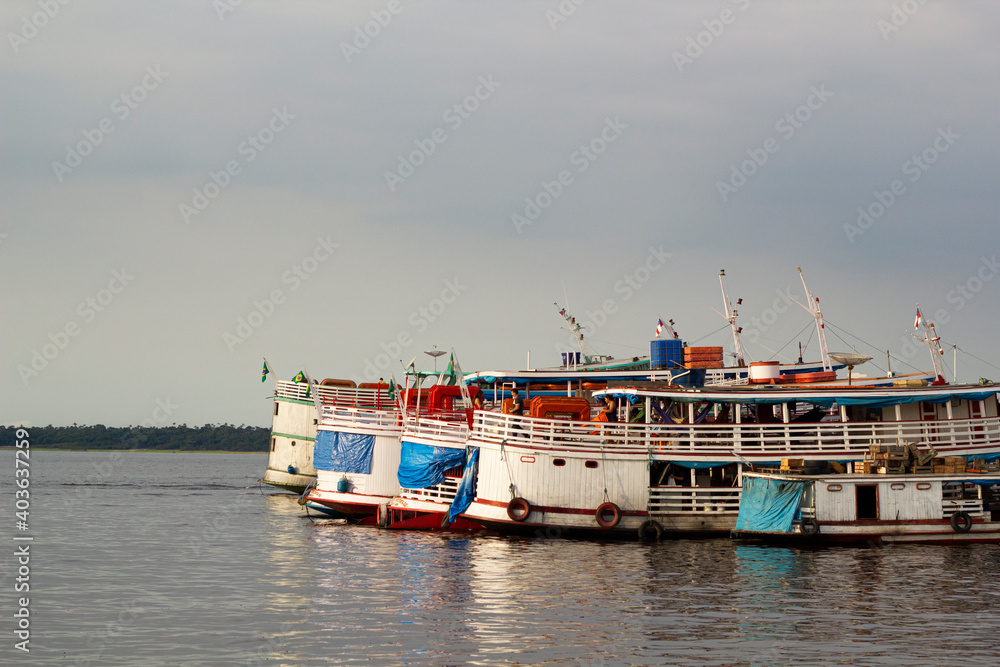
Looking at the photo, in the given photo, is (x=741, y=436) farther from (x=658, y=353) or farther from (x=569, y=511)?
(x=658, y=353)

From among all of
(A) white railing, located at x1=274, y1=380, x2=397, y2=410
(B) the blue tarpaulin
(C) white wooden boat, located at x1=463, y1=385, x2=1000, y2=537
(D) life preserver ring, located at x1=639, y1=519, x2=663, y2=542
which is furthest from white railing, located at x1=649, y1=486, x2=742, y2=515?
(A) white railing, located at x1=274, y1=380, x2=397, y2=410

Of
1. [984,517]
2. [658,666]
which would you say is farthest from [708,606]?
[984,517]

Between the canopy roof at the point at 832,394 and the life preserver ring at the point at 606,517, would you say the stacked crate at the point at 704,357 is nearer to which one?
the canopy roof at the point at 832,394

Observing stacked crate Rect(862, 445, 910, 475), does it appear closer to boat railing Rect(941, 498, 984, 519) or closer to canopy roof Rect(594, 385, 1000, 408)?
boat railing Rect(941, 498, 984, 519)

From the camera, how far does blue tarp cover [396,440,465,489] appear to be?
120 ft

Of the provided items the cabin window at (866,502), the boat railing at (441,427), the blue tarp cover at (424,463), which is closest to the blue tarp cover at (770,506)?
the cabin window at (866,502)

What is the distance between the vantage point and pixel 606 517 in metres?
32.8

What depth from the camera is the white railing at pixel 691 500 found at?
3325 cm

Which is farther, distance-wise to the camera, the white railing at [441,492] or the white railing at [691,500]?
the white railing at [441,492]

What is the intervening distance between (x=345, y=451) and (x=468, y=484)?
752 cm

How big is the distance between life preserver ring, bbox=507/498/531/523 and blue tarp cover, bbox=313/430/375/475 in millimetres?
8667

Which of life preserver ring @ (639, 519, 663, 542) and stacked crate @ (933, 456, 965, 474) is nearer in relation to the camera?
stacked crate @ (933, 456, 965, 474)

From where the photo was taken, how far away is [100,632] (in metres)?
20.4

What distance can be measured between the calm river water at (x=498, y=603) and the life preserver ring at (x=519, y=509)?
87cm
